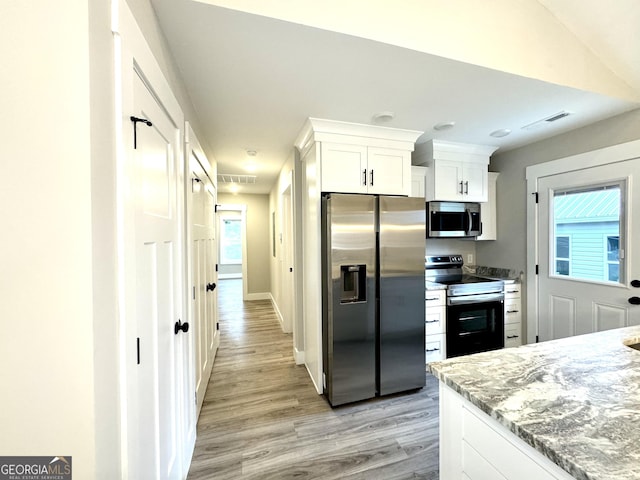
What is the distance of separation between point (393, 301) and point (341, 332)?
542mm

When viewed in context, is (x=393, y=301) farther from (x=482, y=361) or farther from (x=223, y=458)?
(x=223, y=458)

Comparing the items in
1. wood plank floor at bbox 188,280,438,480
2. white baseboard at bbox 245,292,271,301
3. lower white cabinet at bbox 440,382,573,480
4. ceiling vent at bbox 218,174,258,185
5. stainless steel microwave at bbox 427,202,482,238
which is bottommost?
wood plank floor at bbox 188,280,438,480

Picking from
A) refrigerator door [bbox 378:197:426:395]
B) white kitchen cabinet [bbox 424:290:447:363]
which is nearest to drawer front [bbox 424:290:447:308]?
white kitchen cabinet [bbox 424:290:447:363]

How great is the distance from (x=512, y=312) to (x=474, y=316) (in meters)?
0.56

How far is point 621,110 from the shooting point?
211 cm

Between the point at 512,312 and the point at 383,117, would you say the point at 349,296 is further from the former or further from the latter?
the point at 512,312

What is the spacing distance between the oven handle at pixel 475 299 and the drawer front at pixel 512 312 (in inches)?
5.2

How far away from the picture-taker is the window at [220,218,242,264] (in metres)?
8.65

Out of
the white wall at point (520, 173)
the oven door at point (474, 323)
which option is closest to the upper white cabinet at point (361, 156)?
the oven door at point (474, 323)

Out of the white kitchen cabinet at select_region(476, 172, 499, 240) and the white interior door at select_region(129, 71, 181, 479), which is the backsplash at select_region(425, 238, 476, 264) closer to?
the white kitchen cabinet at select_region(476, 172, 499, 240)

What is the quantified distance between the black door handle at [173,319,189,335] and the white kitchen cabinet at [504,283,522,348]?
10.4ft

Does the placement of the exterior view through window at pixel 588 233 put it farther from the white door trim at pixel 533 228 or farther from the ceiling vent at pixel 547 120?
the ceiling vent at pixel 547 120

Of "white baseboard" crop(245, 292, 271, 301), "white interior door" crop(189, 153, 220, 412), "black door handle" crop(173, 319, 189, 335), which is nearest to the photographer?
"black door handle" crop(173, 319, 189, 335)

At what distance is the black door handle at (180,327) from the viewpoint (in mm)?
1392
